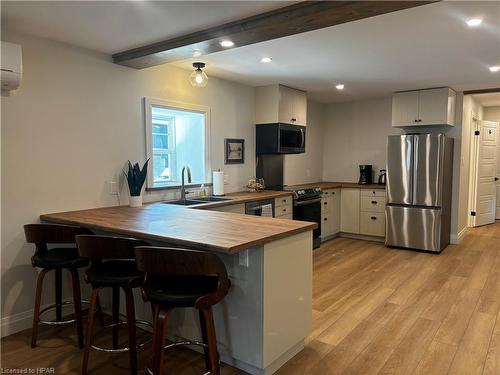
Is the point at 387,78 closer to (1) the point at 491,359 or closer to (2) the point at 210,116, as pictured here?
(2) the point at 210,116

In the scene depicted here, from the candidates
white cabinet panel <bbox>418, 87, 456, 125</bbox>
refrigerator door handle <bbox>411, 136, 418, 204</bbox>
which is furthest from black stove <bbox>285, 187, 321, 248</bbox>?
white cabinet panel <bbox>418, 87, 456, 125</bbox>

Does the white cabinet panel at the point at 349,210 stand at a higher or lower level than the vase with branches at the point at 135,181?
lower

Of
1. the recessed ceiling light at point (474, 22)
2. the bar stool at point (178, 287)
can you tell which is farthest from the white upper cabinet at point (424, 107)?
the bar stool at point (178, 287)

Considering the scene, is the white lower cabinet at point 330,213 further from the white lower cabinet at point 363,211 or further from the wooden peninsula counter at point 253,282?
the wooden peninsula counter at point 253,282

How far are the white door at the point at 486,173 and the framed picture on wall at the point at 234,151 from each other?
4.83 meters

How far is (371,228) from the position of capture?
589cm

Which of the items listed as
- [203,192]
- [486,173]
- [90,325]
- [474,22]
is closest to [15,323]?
[90,325]

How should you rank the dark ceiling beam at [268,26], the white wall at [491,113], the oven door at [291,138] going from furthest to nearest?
the white wall at [491,113], the oven door at [291,138], the dark ceiling beam at [268,26]

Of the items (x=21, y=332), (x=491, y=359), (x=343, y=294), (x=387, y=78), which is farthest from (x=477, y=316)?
(x=21, y=332)

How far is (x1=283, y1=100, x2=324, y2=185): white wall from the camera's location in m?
6.03

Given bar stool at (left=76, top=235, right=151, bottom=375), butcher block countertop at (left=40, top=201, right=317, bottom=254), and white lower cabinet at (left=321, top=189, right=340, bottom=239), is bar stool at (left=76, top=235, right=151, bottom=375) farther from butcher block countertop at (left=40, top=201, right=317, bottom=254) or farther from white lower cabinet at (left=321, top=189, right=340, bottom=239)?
white lower cabinet at (left=321, top=189, right=340, bottom=239)

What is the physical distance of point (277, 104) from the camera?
4.95 metres

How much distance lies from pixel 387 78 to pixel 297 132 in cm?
143

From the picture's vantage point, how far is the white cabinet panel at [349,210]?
6.02 metres
